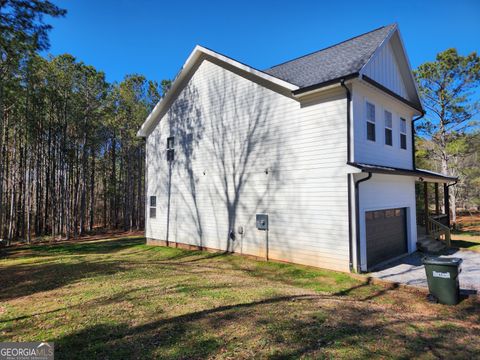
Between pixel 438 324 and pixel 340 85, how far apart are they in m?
6.58

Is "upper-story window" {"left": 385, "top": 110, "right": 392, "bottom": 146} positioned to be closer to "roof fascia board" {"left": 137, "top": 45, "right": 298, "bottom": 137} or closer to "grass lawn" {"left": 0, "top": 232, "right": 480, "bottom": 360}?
"roof fascia board" {"left": 137, "top": 45, "right": 298, "bottom": 137}

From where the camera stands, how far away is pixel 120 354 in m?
3.78

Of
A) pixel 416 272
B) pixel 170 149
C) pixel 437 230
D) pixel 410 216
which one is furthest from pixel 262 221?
pixel 437 230

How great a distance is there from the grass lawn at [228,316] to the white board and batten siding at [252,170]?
134cm

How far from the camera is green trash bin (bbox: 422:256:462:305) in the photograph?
19.5ft

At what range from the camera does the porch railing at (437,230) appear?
508 inches

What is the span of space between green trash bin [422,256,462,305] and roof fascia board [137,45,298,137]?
20.9 ft

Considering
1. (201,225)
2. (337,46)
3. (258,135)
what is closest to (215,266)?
(201,225)

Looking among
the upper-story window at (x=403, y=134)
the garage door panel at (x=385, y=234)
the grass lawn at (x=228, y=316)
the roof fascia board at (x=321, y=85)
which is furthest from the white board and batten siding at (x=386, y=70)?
the grass lawn at (x=228, y=316)

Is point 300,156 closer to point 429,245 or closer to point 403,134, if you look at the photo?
point 403,134

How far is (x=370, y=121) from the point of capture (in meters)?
9.44

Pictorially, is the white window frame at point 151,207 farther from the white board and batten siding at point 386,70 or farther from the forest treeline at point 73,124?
the white board and batten siding at point 386,70

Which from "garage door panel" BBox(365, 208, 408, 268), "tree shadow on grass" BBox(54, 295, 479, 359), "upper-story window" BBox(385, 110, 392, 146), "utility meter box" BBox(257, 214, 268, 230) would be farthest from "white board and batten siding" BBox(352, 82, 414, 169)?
"tree shadow on grass" BBox(54, 295, 479, 359)

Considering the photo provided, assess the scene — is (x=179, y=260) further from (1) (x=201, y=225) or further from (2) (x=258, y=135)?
(2) (x=258, y=135)
